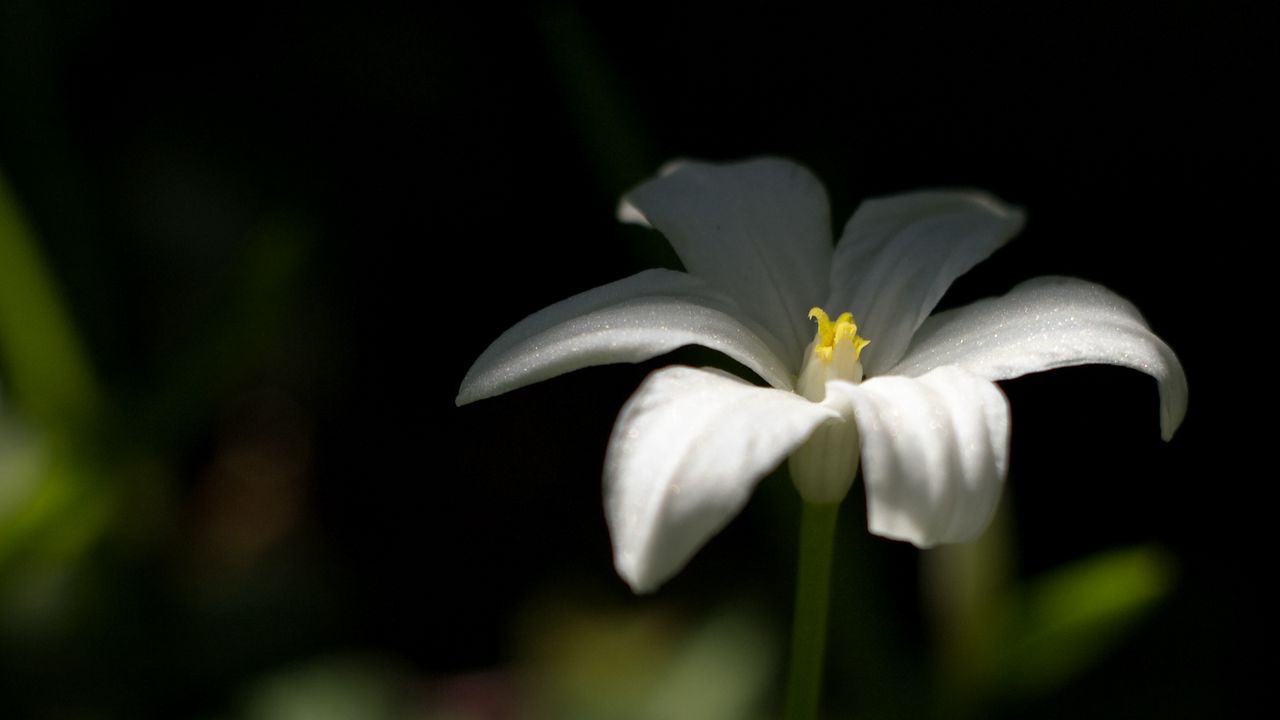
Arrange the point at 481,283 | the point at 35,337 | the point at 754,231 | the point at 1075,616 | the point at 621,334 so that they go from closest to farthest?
the point at 621,334 → the point at 754,231 → the point at 1075,616 → the point at 35,337 → the point at 481,283

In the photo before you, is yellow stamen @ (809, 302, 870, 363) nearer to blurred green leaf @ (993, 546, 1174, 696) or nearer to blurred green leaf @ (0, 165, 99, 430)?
blurred green leaf @ (993, 546, 1174, 696)

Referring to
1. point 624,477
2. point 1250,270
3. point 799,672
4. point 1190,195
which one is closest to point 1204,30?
point 1190,195

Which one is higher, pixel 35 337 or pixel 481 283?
pixel 35 337

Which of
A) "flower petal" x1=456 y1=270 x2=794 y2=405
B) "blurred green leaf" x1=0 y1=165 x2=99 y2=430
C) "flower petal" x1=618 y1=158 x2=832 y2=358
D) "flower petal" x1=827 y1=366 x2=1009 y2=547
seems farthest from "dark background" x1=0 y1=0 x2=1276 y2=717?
"flower petal" x1=827 y1=366 x2=1009 y2=547

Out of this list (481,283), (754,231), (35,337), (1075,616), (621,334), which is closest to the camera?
(621,334)

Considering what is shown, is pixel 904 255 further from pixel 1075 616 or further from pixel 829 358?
pixel 1075 616

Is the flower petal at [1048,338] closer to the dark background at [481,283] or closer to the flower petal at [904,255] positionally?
the flower petal at [904,255]

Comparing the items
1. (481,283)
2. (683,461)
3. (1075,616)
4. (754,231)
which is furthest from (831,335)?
(481,283)

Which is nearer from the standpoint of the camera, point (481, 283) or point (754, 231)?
point (754, 231)
